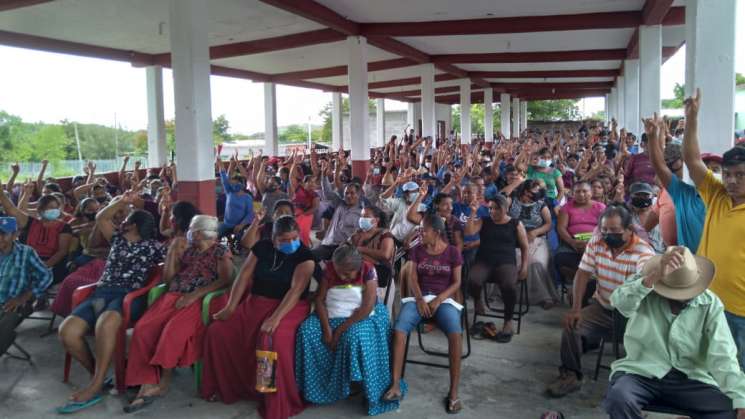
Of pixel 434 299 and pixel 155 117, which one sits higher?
pixel 155 117

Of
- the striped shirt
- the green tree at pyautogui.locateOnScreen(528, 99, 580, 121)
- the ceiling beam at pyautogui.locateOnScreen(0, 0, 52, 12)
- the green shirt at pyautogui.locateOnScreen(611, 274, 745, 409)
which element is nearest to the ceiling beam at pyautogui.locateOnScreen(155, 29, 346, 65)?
the ceiling beam at pyautogui.locateOnScreen(0, 0, 52, 12)

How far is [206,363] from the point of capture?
143 inches

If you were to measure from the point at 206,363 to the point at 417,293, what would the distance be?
1.42 m

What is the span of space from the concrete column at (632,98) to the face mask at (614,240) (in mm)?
9552

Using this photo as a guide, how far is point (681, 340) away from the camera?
2627mm

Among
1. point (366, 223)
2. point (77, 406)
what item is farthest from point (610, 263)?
point (77, 406)

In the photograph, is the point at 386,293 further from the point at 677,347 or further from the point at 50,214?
the point at 50,214

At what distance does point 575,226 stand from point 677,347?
102 inches

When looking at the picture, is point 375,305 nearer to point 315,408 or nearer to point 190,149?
point 315,408

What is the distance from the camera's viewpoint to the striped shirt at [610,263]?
11.5ft

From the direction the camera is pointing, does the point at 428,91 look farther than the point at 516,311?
Yes

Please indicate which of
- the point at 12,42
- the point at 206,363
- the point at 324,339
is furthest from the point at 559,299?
the point at 12,42

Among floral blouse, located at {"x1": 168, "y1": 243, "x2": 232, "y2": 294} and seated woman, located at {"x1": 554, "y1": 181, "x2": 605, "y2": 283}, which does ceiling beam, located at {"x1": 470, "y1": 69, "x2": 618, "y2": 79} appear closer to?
seated woman, located at {"x1": 554, "y1": 181, "x2": 605, "y2": 283}

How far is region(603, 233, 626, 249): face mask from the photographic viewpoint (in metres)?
3.50
